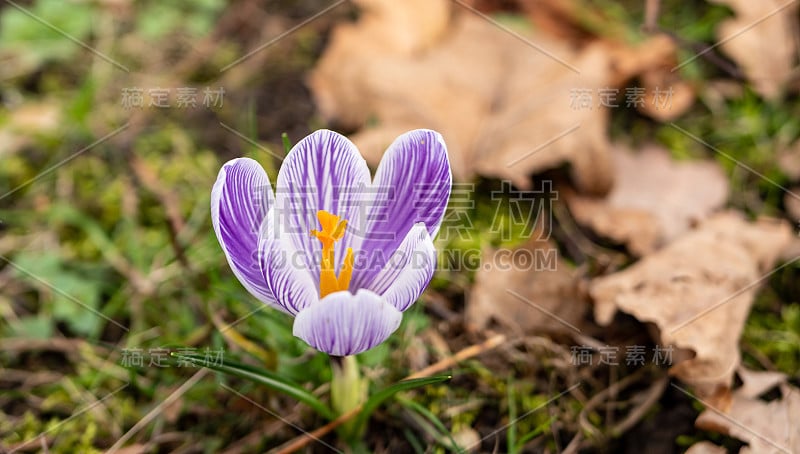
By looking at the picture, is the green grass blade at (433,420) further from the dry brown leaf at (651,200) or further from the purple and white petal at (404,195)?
the dry brown leaf at (651,200)

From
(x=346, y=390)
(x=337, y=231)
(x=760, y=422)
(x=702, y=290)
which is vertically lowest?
(x=760, y=422)

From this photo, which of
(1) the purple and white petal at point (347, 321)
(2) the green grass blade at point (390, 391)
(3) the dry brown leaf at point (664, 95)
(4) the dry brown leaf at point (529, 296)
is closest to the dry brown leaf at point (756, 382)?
(4) the dry brown leaf at point (529, 296)

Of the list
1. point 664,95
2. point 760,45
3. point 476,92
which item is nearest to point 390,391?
point 476,92

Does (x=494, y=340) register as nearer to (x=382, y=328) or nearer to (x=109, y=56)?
(x=382, y=328)

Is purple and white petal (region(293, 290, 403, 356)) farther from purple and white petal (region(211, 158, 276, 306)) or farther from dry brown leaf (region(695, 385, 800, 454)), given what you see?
dry brown leaf (region(695, 385, 800, 454))

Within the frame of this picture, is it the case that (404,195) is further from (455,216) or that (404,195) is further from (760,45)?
(760,45)

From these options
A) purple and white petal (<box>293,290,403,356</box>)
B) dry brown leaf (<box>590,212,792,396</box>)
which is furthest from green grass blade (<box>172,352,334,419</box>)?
dry brown leaf (<box>590,212,792,396</box>)

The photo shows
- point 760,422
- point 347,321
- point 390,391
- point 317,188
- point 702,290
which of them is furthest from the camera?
point 702,290
